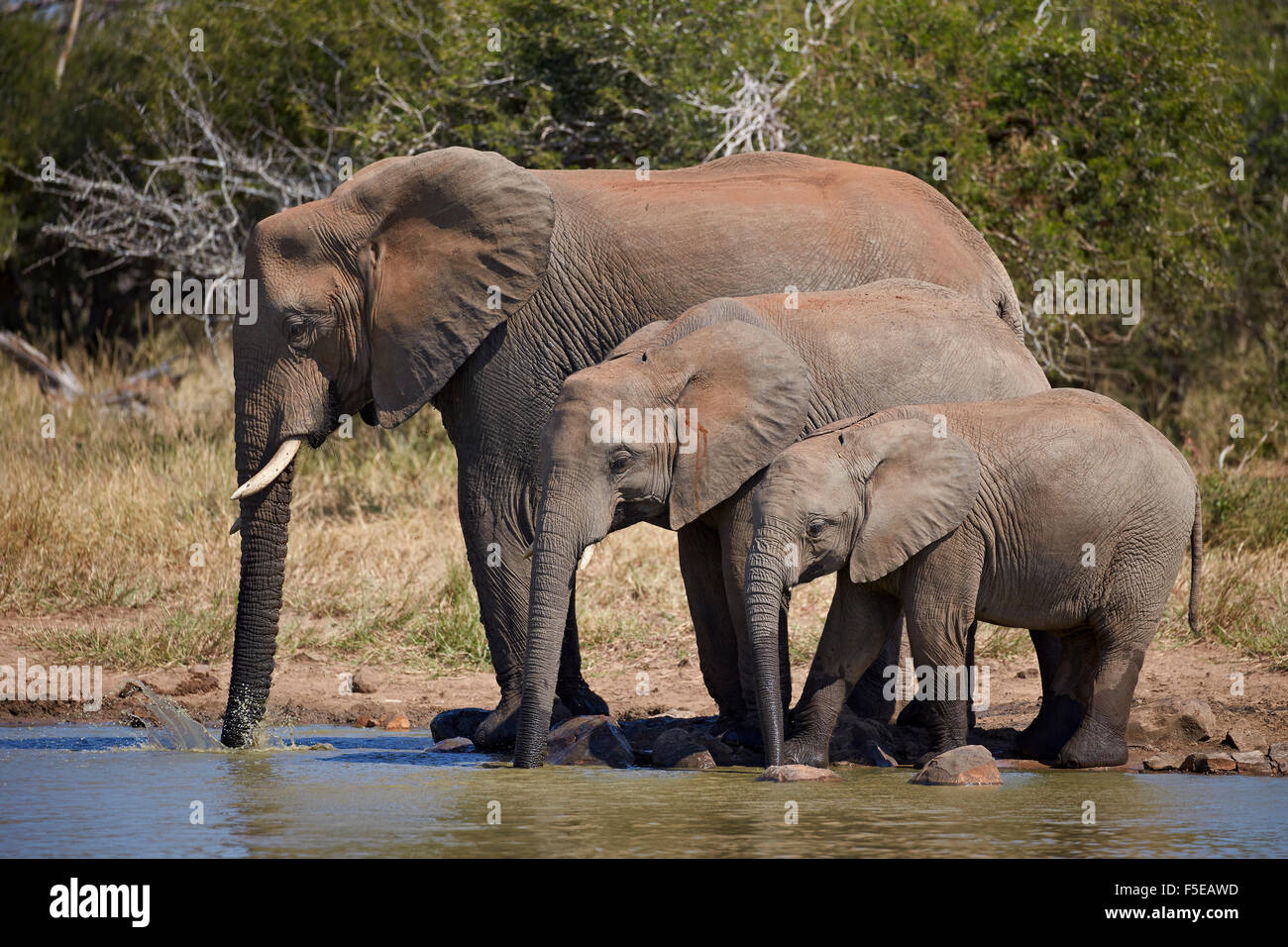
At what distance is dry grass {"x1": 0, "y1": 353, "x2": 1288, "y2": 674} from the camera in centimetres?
1068

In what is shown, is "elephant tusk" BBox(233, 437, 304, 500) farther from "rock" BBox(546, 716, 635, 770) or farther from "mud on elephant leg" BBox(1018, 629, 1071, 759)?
"mud on elephant leg" BBox(1018, 629, 1071, 759)

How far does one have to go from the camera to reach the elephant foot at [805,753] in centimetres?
773

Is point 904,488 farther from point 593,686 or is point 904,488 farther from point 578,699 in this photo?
point 593,686

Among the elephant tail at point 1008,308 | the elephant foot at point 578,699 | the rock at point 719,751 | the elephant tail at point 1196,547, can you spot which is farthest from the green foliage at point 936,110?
the rock at point 719,751

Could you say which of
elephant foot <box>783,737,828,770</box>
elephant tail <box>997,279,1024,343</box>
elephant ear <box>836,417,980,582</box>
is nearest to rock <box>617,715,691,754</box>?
elephant foot <box>783,737,828,770</box>

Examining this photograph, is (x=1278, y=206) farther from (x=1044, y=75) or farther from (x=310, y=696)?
(x=310, y=696)

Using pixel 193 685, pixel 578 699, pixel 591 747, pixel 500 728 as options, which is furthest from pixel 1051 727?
pixel 193 685

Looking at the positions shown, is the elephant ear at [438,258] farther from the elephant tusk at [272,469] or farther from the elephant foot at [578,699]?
the elephant foot at [578,699]

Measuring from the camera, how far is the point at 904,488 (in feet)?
24.7

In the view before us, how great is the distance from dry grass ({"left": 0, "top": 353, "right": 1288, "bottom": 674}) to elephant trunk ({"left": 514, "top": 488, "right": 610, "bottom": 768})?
2916 mm

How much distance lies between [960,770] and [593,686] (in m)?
3.24

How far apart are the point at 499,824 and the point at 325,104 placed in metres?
10.7
